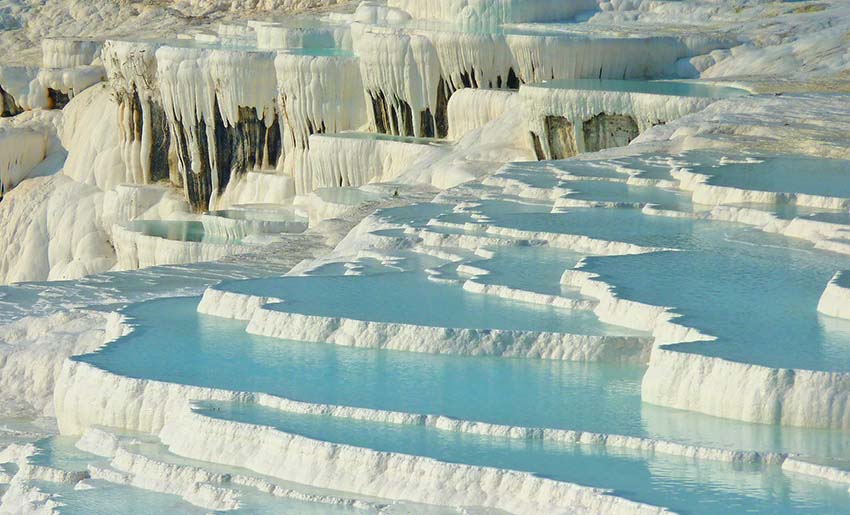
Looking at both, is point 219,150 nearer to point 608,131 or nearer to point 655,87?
point 655,87

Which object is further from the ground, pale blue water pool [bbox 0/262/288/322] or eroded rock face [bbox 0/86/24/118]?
pale blue water pool [bbox 0/262/288/322]

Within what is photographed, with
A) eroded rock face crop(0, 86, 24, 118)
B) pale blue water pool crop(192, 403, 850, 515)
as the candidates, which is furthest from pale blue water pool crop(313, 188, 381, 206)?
eroded rock face crop(0, 86, 24, 118)

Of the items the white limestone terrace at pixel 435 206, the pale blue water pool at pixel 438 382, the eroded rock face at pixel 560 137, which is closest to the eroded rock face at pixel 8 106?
the white limestone terrace at pixel 435 206

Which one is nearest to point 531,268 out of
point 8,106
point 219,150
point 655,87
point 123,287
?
point 123,287

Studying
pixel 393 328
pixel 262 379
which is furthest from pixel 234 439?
pixel 393 328

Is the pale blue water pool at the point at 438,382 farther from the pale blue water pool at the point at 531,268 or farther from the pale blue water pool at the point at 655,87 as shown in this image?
the pale blue water pool at the point at 655,87

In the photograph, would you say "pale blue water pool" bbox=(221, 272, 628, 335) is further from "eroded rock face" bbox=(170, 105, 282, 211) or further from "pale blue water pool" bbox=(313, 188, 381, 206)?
"eroded rock face" bbox=(170, 105, 282, 211)

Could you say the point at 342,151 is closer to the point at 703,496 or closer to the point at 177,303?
the point at 177,303

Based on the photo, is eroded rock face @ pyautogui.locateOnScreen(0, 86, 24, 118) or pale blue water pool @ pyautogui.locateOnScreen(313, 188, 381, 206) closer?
pale blue water pool @ pyautogui.locateOnScreen(313, 188, 381, 206)
